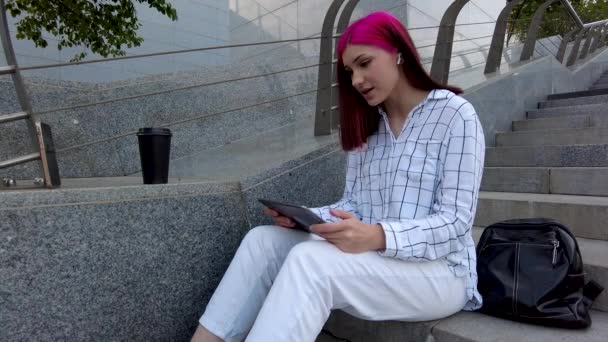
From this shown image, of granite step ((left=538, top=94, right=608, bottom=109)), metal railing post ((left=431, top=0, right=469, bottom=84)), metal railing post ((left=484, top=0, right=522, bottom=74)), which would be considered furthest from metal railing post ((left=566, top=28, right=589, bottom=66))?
metal railing post ((left=431, top=0, right=469, bottom=84))

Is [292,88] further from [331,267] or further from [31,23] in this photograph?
[331,267]

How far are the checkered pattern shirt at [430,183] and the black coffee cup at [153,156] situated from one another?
82cm

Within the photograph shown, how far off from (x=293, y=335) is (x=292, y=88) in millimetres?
4937

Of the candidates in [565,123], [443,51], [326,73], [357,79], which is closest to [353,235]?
[357,79]

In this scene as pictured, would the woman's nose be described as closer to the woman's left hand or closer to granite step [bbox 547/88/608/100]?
the woman's left hand

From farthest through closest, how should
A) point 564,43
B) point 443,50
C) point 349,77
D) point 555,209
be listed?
point 564,43, point 443,50, point 555,209, point 349,77

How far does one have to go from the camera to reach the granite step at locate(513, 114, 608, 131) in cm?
432

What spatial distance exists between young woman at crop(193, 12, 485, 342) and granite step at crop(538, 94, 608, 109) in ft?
14.5

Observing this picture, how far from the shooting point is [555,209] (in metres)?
2.76

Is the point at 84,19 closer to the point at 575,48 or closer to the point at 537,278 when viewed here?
the point at 537,278

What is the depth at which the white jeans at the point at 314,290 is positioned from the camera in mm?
1462

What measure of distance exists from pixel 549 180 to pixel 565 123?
5.15 ft

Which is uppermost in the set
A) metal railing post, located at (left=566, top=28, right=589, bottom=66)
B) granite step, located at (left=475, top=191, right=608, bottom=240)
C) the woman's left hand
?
metal railing post, located at (left=566, top=28, right=589, bottom=66)

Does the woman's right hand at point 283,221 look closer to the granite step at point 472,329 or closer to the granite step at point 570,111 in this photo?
the granite step at point 472,329
